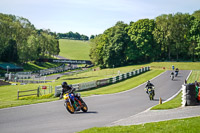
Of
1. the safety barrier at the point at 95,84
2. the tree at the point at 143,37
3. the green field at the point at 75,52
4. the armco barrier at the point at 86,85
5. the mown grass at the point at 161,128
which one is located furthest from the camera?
the green field at the point at 75,52

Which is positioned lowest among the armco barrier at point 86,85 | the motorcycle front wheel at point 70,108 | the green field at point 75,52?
the armco barrier at point 86,85

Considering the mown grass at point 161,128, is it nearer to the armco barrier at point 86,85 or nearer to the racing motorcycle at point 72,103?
the racing motorcycle at point 72,103

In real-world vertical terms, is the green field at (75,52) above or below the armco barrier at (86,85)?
above

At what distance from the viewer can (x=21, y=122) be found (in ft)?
40.4

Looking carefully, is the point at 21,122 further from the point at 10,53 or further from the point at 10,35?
the point at 10,35

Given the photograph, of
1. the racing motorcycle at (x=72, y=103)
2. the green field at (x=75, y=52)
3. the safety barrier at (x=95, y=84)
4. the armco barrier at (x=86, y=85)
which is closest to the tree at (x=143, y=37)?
the safety barrier at (x=95, y=84)

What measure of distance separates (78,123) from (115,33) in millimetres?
74572

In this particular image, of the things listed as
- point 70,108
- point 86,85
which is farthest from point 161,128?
point 86,85

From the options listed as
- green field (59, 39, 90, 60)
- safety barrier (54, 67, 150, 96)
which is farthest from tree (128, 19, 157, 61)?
green field (59, 39, 90, 60)

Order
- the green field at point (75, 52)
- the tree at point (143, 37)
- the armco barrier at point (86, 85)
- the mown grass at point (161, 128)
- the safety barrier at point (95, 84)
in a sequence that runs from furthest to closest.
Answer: the green field at point (75, 52), the tree at point (143, 37), the armco barrier at point (86, 85), the safety barrier at point (95, 84), the mown grass at point (161, 128)

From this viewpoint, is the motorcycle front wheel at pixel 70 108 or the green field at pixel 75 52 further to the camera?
the green field at pixel 75 52

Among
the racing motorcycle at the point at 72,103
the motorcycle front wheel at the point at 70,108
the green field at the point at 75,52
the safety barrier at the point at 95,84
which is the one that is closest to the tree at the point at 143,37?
the safety barrier at the point at 95,84

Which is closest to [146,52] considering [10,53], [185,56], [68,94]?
[185,56]

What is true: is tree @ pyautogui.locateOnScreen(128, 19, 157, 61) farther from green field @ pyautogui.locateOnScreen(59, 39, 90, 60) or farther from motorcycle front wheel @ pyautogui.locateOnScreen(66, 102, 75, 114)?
green field @ pyautogui.locateOnScreen(59, 39, 90, 60)
